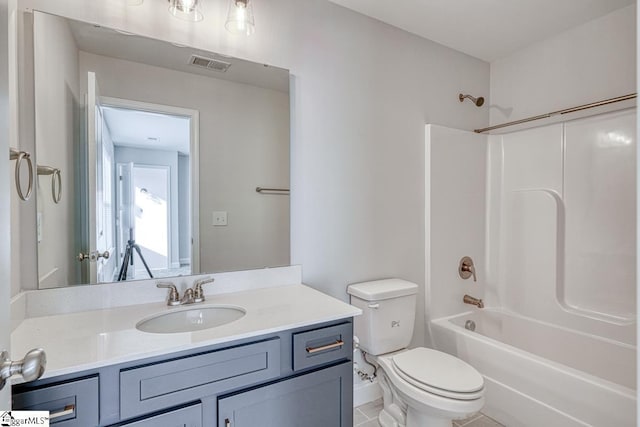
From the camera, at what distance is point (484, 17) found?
214cm

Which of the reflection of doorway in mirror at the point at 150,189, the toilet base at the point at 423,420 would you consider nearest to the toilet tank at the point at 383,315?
the toilet base at the point at 423,420

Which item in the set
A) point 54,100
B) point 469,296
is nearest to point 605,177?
point 469,296

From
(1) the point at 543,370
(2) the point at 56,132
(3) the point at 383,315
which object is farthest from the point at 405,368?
(2) the point at 56,132

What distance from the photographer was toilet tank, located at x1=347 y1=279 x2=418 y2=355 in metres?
1.90

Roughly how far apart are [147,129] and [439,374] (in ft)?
5.73

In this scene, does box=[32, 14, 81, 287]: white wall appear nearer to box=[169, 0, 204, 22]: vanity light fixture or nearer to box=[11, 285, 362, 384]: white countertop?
box=[11, 285, 362, 384]: white countertop

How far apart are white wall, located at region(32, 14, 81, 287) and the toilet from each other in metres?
1.40

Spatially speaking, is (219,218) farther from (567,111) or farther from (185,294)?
(567,111)

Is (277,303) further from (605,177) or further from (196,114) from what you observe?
(605,177)

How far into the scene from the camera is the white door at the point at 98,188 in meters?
1.42

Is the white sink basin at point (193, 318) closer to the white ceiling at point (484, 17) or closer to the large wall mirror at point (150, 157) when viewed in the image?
the large wall mirror at point (150, 157)

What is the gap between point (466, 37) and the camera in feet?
7.77

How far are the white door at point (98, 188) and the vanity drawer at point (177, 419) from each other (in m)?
0.66

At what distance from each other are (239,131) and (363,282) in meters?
1.12
